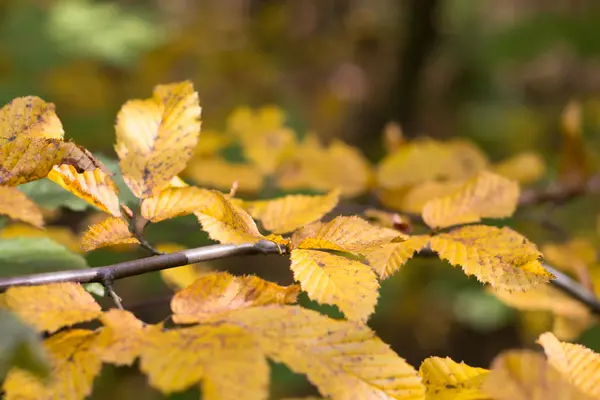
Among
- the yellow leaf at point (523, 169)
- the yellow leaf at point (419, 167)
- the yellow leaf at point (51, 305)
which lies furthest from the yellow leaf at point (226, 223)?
the yellow leaf at point (523, 169)

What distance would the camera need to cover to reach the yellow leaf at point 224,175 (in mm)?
951

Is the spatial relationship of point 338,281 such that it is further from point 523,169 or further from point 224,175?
point 523,169

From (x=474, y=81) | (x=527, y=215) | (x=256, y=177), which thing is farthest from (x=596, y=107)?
(x=256, y=177)

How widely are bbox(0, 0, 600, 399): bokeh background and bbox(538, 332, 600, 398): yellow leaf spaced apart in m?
0.55

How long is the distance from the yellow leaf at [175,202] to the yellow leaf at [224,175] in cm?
40

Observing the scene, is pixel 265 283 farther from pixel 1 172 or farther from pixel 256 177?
pixel 256 177

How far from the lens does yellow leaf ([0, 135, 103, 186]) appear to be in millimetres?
460

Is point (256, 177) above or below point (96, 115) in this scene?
above

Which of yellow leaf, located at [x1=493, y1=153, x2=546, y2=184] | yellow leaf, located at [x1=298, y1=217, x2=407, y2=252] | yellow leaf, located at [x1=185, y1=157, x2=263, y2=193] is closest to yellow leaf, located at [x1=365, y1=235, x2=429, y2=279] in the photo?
yellow leaf, located at [x1=298, y1=217, x2=407, y2=252]

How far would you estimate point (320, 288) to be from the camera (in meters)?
0.45

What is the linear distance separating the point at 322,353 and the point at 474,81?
3.55 m

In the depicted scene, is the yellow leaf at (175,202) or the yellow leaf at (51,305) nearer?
the yellow leaf at (51,305)

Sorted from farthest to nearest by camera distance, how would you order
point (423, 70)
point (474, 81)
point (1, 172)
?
point (474, 81) → point (423, 70) → point (1, 172)

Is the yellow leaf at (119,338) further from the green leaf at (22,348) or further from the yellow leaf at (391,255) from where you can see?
the yellow leaf at (391,255)
